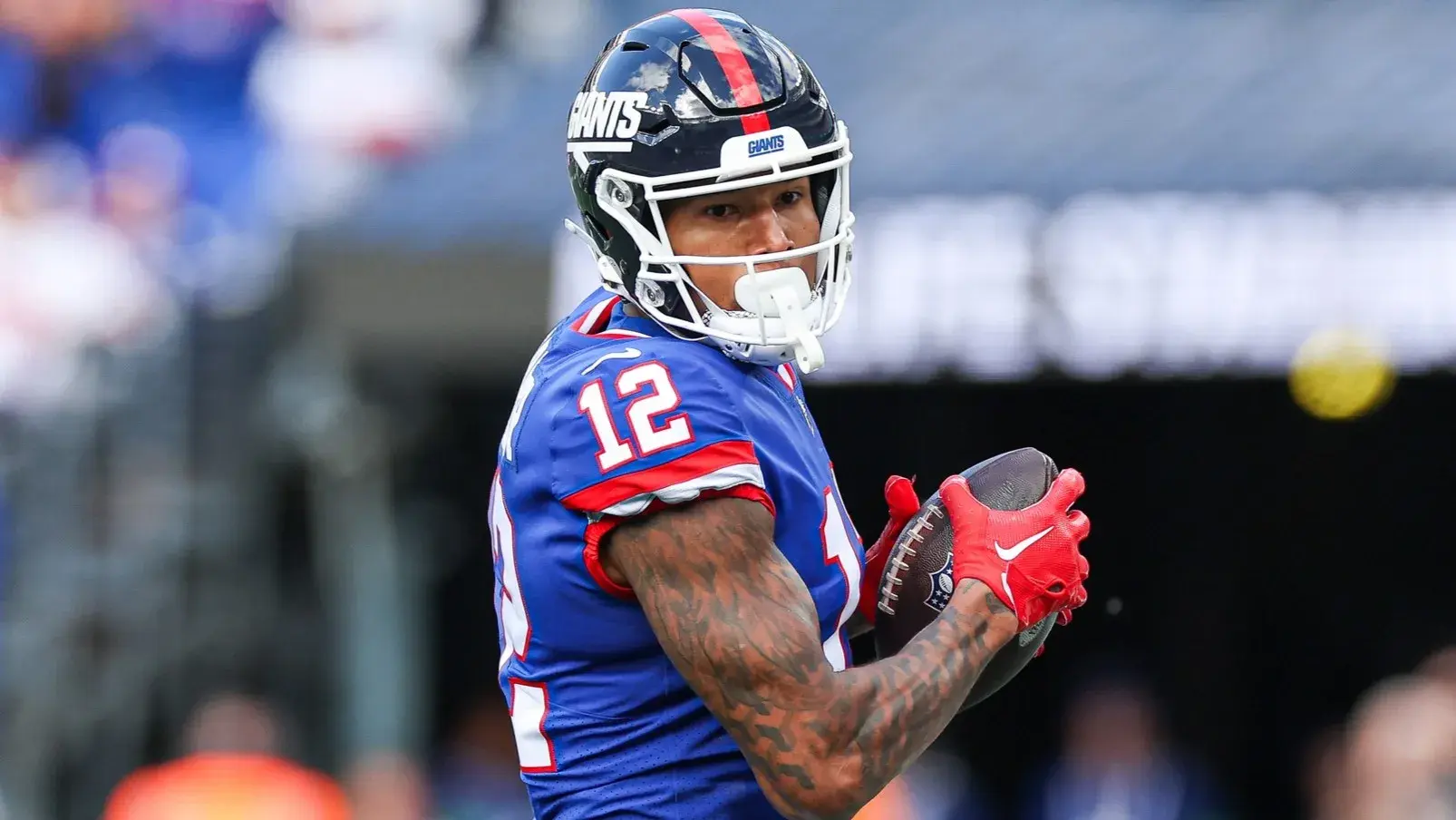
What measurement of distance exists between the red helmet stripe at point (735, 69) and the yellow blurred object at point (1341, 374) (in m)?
4.56

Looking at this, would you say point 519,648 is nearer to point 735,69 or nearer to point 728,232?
point 728,232

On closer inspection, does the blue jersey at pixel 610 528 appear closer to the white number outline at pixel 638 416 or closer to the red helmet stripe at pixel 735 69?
the white number outline at pixel 638 416

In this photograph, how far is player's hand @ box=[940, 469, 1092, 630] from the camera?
286 cm

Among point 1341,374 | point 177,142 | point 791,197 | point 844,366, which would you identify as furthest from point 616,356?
point 177,142

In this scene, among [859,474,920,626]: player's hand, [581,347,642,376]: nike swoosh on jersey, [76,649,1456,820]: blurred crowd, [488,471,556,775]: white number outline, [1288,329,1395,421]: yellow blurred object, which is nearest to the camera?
[581,347,642,376]: nike swoosh on jersey

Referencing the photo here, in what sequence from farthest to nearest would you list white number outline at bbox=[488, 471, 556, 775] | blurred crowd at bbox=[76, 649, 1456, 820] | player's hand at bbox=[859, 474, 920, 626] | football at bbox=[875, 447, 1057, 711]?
1. blurred crowd at bbox=[76, 649, 1456, 820]
2. player's hand at bbox=[859, 474, 920, 626]
3. football at bbox=[875, 447, 1057, 711]
4. white number outline at bbox=[488, 471, 556, 775]

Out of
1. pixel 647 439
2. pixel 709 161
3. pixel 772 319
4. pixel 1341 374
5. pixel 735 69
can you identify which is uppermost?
pixel 735 69

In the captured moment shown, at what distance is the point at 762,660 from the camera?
2.62m

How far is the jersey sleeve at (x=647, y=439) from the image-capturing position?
266 cm

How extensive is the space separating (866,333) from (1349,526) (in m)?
2.87

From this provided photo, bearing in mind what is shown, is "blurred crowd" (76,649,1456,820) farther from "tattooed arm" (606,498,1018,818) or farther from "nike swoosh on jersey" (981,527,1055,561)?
"tattooed arm" (606,498,1018,818)

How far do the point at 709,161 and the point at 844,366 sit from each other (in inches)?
174

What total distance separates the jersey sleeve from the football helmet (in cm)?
14

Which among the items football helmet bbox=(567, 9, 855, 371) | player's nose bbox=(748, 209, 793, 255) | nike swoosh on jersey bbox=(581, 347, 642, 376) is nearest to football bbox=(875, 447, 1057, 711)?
football helmet bbox=(567, 9, 855, 371)
